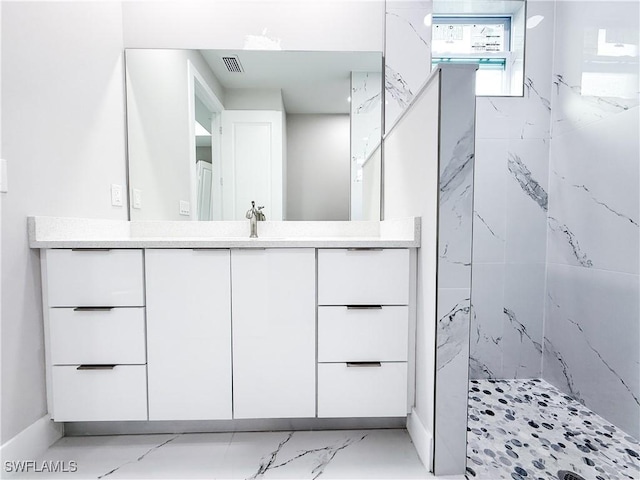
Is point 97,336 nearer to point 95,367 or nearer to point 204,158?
point 95,367

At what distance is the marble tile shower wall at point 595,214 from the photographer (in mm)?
1444

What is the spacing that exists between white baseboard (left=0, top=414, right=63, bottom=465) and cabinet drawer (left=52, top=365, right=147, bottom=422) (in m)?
0.06

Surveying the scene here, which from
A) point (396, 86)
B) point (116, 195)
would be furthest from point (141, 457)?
point (396, 86)

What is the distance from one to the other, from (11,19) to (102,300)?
112cm

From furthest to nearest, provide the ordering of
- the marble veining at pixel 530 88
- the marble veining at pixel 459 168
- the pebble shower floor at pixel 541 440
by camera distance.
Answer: the marble veining at pixel 530 88, the pebble shower floor at pixel 541 440, the marble veining at pixel 459 168

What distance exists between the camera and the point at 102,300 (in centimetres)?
132

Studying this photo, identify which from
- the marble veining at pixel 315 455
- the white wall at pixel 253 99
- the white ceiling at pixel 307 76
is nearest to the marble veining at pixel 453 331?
the marble veining at pixel 315 455

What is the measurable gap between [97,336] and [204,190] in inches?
37.0

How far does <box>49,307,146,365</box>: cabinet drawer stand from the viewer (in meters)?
1.31

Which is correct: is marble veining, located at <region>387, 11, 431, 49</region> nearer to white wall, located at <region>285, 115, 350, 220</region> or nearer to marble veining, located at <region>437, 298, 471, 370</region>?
white wall, located at <region>285, 115, 350, 220</region>

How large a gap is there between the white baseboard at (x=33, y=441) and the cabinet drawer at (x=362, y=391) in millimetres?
1159

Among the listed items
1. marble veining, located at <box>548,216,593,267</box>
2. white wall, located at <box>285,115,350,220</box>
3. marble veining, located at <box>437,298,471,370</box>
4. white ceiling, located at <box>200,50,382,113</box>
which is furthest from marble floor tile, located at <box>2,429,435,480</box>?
white ceiling, located at <box>200,50,382,113</box>

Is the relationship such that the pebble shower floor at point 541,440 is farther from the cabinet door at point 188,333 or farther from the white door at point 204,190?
the white door at point 204,190

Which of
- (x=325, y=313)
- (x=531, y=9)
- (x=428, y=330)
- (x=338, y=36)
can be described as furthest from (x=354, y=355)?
(x=531, y=9)
